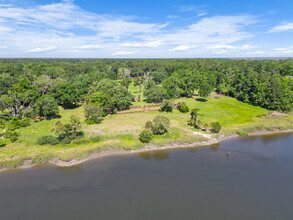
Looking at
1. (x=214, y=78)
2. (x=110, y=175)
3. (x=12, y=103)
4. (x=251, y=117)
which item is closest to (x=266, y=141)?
(x=251, y=117)

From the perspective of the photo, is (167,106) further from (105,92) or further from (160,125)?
(105,92)

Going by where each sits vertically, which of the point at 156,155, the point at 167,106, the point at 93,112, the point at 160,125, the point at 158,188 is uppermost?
the point at 93,112

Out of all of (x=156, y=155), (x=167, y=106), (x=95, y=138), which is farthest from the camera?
(x=167, y=106)

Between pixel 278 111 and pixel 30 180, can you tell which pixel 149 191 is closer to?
pixel 30 180

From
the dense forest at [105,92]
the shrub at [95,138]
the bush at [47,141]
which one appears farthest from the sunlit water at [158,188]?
the dense forest at [105,92]

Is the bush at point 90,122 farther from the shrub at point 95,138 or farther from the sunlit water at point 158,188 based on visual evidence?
the sunlit water at point 158,188

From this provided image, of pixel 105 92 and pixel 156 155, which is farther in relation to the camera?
pixel 105 92

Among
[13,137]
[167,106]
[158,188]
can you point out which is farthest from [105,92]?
[158,188]
